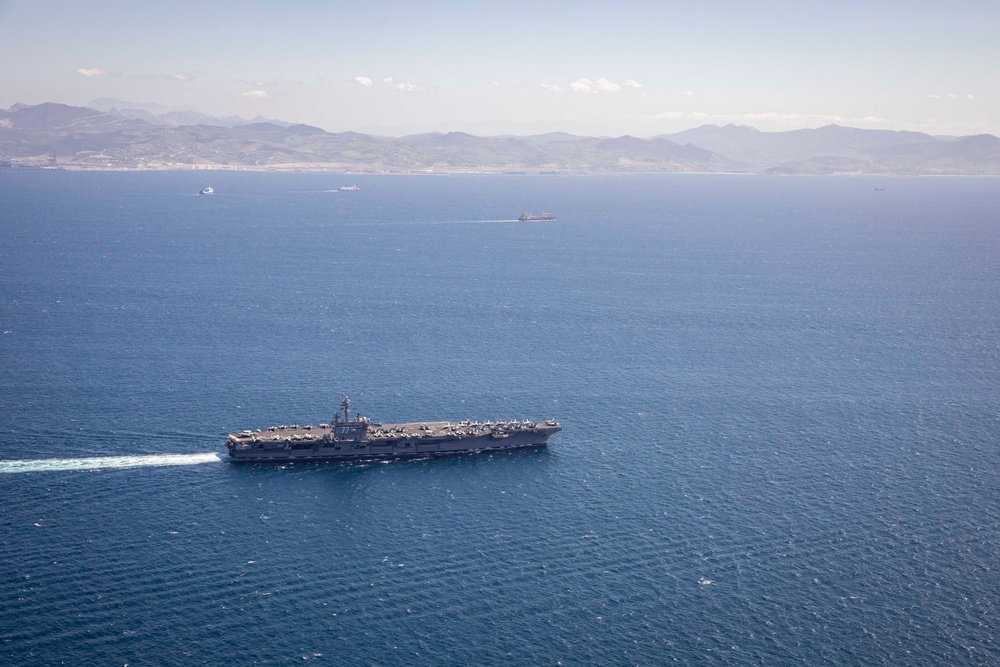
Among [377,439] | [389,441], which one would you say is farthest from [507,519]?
[377,439]

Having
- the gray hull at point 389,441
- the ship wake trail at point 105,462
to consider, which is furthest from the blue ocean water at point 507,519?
the gray hull at point 389,441

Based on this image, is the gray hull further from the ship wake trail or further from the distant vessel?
the ship wake trail

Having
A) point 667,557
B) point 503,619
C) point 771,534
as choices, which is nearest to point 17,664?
point 503,619

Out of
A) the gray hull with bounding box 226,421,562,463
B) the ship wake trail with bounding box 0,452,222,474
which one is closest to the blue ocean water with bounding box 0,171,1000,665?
the ship wake trail with bounding box 0,452,222,474

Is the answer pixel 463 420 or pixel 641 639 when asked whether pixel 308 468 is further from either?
pixel 641 639

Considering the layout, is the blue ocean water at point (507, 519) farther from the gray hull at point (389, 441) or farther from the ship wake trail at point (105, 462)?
the gray hull at point (389, 441)

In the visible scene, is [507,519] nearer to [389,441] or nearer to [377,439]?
[389,441]
